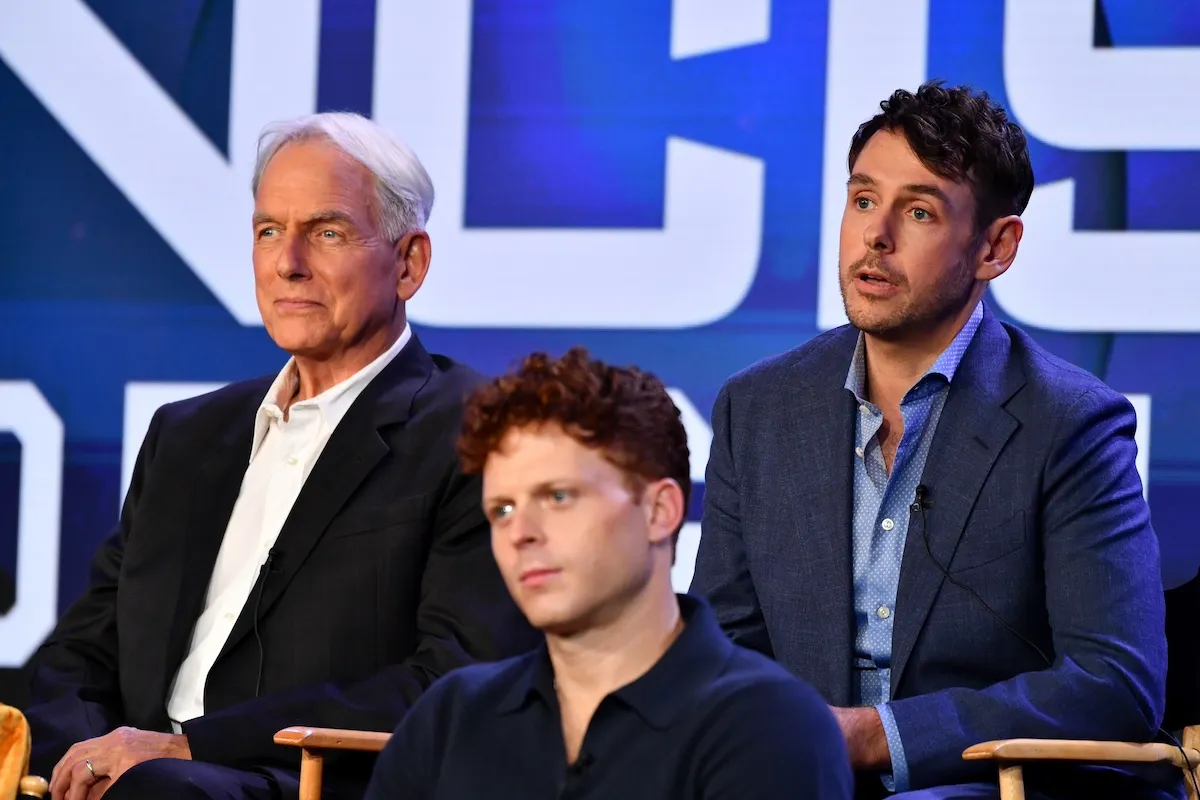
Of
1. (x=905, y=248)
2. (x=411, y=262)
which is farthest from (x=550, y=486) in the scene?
(x=411, y=262)

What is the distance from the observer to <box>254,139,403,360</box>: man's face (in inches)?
126

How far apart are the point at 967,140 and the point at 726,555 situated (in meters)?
0.86

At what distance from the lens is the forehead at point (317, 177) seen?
3.23 meters

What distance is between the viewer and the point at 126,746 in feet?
9.36

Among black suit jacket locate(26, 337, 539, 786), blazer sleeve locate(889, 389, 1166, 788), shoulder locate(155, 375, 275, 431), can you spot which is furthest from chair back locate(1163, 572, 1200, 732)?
shoulder locate(155, 375, 275, 431)

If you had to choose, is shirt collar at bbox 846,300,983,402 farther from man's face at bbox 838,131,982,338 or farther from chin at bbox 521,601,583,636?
chin at bbox 521,601,583,636

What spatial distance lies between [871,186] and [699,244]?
49.1 inches

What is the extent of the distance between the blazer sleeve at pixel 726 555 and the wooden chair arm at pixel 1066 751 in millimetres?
560

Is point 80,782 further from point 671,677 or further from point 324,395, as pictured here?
point 671,677

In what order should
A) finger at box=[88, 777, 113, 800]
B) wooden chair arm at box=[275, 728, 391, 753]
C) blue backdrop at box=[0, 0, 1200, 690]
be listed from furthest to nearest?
blue backdrop at box=[0, 0, 1200, 690] < finger at box=[88, 777, 113, 800] < wooden chair arm at box=[275, 728, 391, 753]

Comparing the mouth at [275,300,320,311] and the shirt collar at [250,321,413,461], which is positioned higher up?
the mouth at [275,300,320,311]

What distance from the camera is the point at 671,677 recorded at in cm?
196

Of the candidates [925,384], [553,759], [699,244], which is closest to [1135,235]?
[699,244]

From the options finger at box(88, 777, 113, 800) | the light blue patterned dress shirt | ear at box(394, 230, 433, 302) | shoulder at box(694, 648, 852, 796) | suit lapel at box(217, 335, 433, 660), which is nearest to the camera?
shoulder at box(694, 648, 852, 796)
